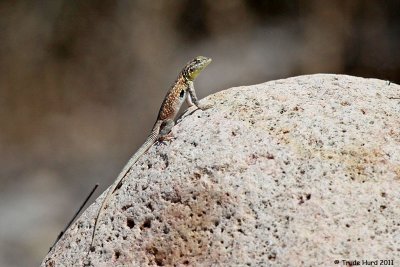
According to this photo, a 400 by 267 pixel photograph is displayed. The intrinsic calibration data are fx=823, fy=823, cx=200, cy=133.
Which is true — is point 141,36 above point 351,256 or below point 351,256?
above

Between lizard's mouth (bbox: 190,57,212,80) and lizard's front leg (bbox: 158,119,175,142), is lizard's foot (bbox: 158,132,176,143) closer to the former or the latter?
lizard's front leg (bbox: 158,119,175,142)

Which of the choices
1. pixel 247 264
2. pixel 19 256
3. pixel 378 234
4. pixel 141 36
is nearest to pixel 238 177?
pixel 247 264

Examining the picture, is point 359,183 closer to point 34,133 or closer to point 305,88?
point 305,88

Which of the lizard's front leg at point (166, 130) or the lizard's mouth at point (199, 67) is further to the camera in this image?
the lizard's mouth at point (199, 67)

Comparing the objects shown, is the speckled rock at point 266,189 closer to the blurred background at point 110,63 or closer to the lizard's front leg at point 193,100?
the lizard's front leg at point 193,100

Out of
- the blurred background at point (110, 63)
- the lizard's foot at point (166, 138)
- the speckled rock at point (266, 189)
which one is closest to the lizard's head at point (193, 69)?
the speckled rock at point (266, 189)

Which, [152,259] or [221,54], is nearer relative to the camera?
[152,259]
